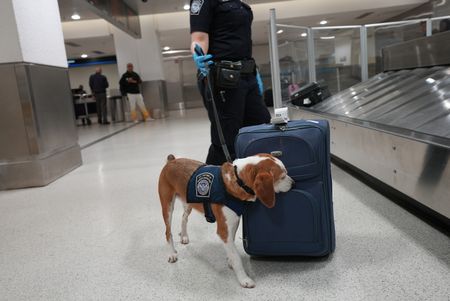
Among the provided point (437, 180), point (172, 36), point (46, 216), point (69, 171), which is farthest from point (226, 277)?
point (172, 36)

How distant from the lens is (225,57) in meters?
2.26

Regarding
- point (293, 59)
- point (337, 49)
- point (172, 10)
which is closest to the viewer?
point (293, 59)

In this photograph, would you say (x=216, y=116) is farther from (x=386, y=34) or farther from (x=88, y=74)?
(x=88, y=74)

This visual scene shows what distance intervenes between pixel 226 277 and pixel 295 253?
36cm

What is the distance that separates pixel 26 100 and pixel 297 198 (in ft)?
11.1

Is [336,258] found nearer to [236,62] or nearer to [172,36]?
[236,62]

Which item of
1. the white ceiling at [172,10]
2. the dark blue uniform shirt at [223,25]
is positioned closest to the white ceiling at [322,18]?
the white ceiling at [172,10]

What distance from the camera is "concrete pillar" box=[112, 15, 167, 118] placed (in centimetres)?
1223

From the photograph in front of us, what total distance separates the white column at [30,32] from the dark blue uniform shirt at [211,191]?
10.1ft

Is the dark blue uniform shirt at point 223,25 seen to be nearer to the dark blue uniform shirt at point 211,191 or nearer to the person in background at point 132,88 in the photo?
the dark blue uniform shirt at point 211,191

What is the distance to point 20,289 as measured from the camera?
184 cm

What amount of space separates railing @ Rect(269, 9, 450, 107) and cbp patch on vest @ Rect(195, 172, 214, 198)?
4.42 metres

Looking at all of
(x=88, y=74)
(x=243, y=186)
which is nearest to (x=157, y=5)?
(x=243, y=186)

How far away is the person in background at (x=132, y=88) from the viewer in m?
11.4
